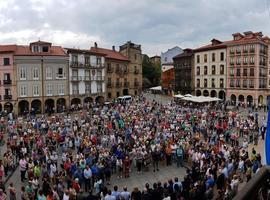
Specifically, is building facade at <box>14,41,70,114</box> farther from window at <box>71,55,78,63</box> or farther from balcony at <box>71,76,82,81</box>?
window at <box>71,55,78,63</box>

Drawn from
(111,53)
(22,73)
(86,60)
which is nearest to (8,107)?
(22,73)

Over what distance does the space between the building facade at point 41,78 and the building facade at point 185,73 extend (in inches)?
1274

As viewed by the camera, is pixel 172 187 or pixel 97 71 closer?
pixel 172 187

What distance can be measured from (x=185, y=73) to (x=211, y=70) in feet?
33.2

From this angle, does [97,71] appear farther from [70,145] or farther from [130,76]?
[70,145]

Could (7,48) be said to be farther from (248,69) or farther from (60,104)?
(248,69)

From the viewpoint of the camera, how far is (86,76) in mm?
57125

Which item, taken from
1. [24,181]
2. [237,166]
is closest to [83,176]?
[24,181]

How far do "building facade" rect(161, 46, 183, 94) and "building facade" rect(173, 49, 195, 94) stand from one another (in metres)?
9.36

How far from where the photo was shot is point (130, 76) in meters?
72.1

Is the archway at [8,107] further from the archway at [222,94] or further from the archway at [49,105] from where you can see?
the archway at [222,94]

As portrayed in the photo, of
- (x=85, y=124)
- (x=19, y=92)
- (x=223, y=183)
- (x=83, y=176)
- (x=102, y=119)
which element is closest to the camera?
(x=223, y=183)

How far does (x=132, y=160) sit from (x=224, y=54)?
49.7 meters

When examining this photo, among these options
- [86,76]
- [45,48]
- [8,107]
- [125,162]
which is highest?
[45,48]
